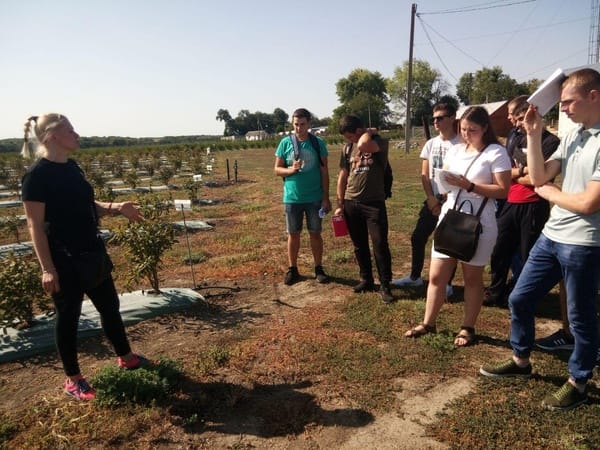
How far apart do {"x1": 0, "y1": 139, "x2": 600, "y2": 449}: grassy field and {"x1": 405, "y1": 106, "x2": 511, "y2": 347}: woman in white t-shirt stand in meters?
0.42

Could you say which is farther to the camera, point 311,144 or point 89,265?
point 311,144

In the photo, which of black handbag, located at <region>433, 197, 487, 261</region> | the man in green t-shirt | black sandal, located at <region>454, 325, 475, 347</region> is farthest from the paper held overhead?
the man in green t-shirt

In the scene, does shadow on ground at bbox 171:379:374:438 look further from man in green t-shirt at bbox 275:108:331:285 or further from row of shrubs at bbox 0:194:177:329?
man in green t-shirt at bbox 275:108:331:285

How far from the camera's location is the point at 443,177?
293 cm

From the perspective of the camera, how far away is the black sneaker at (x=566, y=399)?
2445 millimetres

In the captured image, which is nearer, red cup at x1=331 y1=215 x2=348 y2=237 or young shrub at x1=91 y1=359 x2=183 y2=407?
young shrub at x1=91 y1=359 x2=183 y2=407

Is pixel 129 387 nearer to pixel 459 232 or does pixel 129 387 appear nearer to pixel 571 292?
pixel 459 232

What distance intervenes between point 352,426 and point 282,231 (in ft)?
17.8

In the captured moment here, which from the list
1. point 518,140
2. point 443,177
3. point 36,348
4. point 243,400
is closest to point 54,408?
point 36,348

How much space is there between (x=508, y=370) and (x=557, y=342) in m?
0.76

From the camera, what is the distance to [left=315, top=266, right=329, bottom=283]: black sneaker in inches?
193

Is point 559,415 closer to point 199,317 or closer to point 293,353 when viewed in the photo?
point 293,353

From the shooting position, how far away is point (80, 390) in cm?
277

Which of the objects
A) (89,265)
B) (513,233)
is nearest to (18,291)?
(89,265)
